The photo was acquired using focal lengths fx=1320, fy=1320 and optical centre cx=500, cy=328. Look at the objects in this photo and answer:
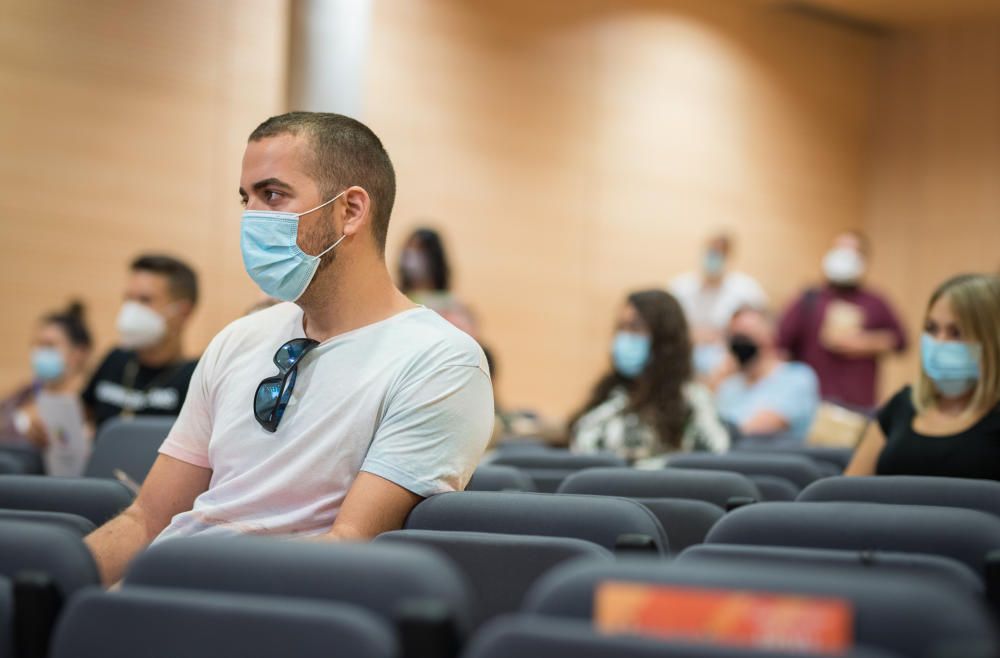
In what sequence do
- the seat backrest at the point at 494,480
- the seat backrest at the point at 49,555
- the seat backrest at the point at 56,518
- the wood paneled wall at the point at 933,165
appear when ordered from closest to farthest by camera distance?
the seat backrest at the point at 49,555
the seat backrest at the point at 56,518
the seat backrest at the point at 494,480
the wood paneled wall at the point at 933,165

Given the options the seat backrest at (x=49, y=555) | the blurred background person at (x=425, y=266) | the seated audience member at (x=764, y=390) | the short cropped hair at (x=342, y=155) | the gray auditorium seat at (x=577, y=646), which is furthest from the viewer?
the blurred background person at (x=425, y=266)

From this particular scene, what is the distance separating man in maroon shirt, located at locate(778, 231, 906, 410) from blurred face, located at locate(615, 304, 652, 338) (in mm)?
4242

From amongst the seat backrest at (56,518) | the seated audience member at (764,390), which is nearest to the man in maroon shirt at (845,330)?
the seated audience member at (764,390)

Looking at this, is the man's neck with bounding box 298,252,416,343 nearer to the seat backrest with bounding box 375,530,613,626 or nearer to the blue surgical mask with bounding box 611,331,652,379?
the seat backrest with bounding box 375,530,613,626

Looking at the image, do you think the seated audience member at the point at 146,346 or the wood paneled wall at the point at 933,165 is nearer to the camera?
the seated audience member at the point at 146,346

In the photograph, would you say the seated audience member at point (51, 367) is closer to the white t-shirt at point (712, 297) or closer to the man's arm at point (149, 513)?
the man's arm at point (149, 513)

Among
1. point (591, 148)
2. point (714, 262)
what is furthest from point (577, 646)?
point (591, 148)

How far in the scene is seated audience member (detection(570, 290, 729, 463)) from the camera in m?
5.00

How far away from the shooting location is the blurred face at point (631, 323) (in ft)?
17.4

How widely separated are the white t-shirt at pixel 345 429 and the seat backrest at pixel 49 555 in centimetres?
61

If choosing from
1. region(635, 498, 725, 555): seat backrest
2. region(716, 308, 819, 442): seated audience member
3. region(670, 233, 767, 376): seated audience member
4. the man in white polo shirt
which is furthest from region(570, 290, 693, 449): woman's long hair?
region(670, 233, 767, 376): seated audience member

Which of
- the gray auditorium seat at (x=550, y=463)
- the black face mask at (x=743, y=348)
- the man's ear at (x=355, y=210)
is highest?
the man's ear at (x=355, y=210)

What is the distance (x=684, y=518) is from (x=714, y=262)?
7.60 meters

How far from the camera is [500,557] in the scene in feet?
6.93
